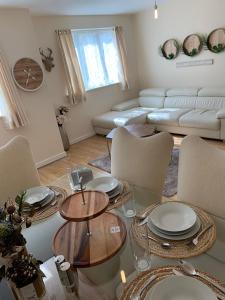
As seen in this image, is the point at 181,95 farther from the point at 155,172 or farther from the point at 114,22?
the point at 155,172

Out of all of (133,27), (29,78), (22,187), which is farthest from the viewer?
(133,27)

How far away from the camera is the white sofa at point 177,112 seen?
12.6 ft

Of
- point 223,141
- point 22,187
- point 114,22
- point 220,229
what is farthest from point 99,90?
point 220,229

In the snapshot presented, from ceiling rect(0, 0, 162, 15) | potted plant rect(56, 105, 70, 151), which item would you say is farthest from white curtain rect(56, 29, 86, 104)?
ceiling rect(0, 0, 162, 15)

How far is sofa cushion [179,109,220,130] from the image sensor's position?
3.72 metres

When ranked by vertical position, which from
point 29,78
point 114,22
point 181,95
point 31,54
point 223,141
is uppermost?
point 114,22

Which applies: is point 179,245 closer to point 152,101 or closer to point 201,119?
point 201,119

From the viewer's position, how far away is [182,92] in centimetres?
477

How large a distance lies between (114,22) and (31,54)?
7.77 ft

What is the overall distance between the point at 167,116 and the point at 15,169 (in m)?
3.14

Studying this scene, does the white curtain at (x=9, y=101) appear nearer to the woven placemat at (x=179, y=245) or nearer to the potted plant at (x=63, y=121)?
the potted plant at (x=63, y=121)

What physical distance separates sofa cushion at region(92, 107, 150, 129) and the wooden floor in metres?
0.35

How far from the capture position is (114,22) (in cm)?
514

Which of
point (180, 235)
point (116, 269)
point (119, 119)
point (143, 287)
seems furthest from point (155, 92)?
point (143, 287)
